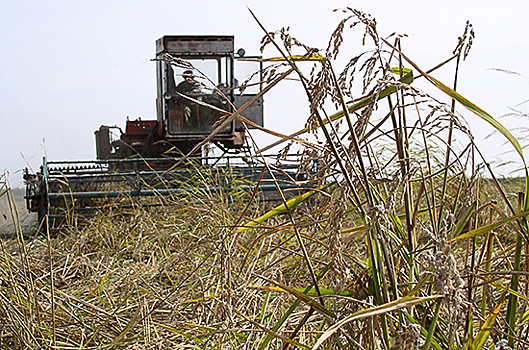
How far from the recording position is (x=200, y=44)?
9.05 meters

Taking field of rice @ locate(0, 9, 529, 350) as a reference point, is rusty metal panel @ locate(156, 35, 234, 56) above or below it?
above

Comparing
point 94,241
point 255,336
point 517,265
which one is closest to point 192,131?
point 94,241

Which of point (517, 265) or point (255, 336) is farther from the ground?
point (517, 265)

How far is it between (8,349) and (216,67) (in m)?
7.78

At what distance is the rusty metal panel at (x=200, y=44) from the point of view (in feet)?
29.5

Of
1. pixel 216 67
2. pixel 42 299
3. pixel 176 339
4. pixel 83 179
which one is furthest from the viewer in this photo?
pixel 216 67

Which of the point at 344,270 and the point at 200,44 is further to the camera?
the point at 200,44

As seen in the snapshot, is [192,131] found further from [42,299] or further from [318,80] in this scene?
[318,80]

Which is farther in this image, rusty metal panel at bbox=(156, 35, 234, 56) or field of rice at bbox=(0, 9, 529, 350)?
rusty metal panel at bbox=(156, 35, 234, 56)

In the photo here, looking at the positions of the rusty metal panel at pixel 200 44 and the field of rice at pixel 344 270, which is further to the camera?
the rusty metal panel at pixel 200 44

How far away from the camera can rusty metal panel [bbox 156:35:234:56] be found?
8.98 m

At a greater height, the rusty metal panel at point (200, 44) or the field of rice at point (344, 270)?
the rusty metal panel at point (200, 44)

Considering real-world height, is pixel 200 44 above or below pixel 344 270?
above

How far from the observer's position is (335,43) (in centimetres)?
80
